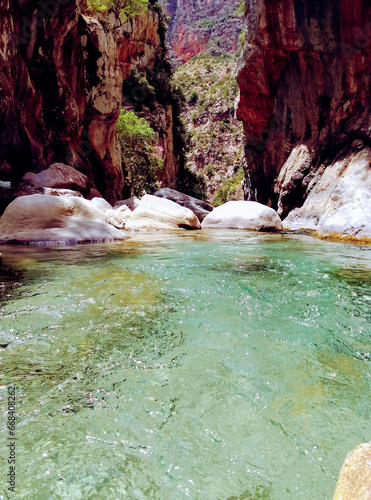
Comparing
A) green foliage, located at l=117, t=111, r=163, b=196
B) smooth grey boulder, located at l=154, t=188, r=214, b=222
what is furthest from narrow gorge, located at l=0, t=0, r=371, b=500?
green foliage, located at l=117, t=111, r=163, b=196

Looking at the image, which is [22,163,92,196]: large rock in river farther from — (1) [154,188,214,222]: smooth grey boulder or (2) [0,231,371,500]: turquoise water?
(2) [0,231,371,500]: turquoise water

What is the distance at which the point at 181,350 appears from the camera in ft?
5.14

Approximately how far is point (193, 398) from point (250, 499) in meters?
0.42

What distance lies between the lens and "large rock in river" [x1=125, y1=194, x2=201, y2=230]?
9.22m

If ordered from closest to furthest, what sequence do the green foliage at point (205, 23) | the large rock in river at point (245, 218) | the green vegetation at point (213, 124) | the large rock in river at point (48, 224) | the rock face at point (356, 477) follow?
the rock face at point (356, 477)
the large rock in river at point (48, 224)
the large rock in river at point (245, 218)
the green vegetation at point (213, 124)
the green foliage at point (205, 23)

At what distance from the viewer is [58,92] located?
37.4ft

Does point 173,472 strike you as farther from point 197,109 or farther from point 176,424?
point 197,109

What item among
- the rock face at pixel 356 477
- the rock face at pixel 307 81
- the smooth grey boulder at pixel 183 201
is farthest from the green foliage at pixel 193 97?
the rock face at pixel 356 477

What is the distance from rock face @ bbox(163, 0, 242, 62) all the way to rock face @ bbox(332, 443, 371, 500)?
65.9 meters

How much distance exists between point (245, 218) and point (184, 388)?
9.06 meters

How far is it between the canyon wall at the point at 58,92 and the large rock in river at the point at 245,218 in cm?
625

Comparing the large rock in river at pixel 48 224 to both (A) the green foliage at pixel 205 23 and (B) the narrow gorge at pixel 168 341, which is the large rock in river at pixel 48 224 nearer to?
(B) the narrow gorge at pixel 168 341

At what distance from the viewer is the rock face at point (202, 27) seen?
56.7 m

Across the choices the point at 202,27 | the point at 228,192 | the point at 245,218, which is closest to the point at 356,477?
the point at 245,218
